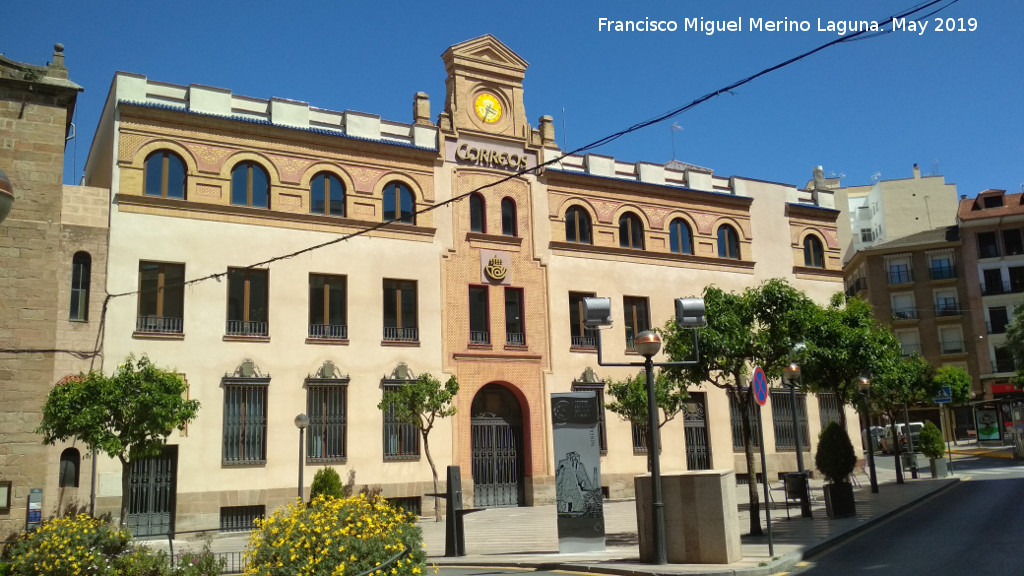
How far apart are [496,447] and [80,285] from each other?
13994 mm

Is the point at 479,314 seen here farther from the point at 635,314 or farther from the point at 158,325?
the point at 158,325

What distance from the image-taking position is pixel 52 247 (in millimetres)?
22219

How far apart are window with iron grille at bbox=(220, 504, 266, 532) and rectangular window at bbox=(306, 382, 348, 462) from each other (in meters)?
2.07

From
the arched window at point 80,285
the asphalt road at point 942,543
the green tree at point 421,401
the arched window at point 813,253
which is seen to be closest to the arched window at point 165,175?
the arched window at point 80,285

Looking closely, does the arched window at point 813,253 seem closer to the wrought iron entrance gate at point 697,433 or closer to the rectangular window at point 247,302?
the wrought iron entrance gate at point 697,433

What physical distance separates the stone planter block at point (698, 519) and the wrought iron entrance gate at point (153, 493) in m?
14.9

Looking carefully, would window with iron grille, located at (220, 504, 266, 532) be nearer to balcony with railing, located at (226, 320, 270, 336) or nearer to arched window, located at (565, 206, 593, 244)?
balcony with railing, located at (226, 320, 270, 336)

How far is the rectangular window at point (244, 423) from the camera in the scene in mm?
23906

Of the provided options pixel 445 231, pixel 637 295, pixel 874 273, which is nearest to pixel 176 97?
pixel 445 231

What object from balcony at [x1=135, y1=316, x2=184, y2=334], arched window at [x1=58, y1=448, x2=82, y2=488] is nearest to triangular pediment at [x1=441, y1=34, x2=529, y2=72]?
balcony at [x1=135, y1=316, x2=184, y2=334]

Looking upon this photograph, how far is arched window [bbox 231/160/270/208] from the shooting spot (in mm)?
25703

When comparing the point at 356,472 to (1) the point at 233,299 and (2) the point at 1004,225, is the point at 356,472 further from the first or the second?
(2) the point at 1004,225

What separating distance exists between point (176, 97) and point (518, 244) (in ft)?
40.4

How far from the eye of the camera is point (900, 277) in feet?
202
